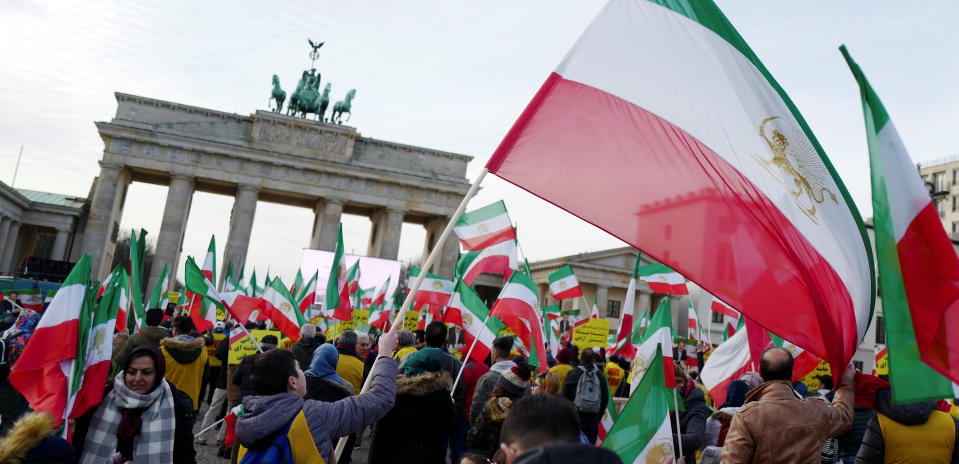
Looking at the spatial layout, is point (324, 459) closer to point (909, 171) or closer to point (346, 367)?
point (909, 171)

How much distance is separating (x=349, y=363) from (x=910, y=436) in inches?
201

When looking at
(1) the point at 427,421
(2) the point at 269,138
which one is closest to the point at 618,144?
(1) the point at 427,421

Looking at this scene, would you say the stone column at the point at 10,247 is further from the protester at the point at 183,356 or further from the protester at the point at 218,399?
the protester at the point at 183,356

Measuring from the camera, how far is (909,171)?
292cm

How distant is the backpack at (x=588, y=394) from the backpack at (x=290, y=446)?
10.9 ft

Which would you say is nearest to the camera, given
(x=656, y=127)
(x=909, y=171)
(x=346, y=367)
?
(x=909, y=171)

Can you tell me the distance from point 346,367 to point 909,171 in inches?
228

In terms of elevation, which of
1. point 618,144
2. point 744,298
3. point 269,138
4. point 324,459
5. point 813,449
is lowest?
point 324,459

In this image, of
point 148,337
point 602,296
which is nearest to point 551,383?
point 148,337

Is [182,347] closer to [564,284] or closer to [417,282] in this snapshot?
[417,282]

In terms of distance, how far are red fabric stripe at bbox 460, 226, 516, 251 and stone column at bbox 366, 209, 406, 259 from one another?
4036cm

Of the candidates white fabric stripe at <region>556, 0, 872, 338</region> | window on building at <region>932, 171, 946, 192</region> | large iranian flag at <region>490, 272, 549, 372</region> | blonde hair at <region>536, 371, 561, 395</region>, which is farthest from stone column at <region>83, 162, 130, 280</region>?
window on building at <region>932, 171, 946, 192</region>

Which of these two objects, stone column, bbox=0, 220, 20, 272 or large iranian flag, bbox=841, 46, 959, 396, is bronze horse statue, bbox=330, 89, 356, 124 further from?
large iranian flag, bbox=841, 46, 959, 396

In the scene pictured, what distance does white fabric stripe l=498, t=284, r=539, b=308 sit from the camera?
27.5ft
